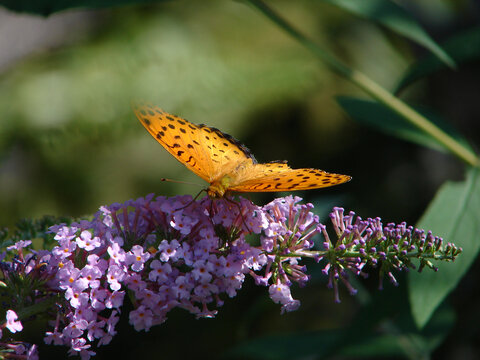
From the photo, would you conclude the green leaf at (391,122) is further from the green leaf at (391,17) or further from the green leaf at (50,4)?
the green leaf at (50,4)

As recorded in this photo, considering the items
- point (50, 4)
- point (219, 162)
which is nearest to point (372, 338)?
point (219, 162)

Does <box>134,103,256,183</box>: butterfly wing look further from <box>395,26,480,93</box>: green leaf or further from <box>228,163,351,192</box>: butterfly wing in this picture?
<box>395,26,480,93</box>: green leaf

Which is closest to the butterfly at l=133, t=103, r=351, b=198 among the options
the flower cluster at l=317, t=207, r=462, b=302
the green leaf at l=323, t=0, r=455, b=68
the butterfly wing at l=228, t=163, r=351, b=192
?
the butterfly wing at l=228, t=163, r=351, b=192

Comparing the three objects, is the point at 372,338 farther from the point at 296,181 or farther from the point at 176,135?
the point at 176,135

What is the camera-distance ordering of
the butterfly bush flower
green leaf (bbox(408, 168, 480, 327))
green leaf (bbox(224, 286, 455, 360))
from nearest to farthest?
the butterfly bush flower
green leaf (bbox(408, 168, 480, 327))
green leaf (bbox(224, 286, 455, 360))

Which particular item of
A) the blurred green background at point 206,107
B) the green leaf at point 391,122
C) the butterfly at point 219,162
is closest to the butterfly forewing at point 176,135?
the butterfly at point 219,162

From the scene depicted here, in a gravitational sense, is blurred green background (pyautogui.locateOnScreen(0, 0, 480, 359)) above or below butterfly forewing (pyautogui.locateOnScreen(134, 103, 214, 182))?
below
